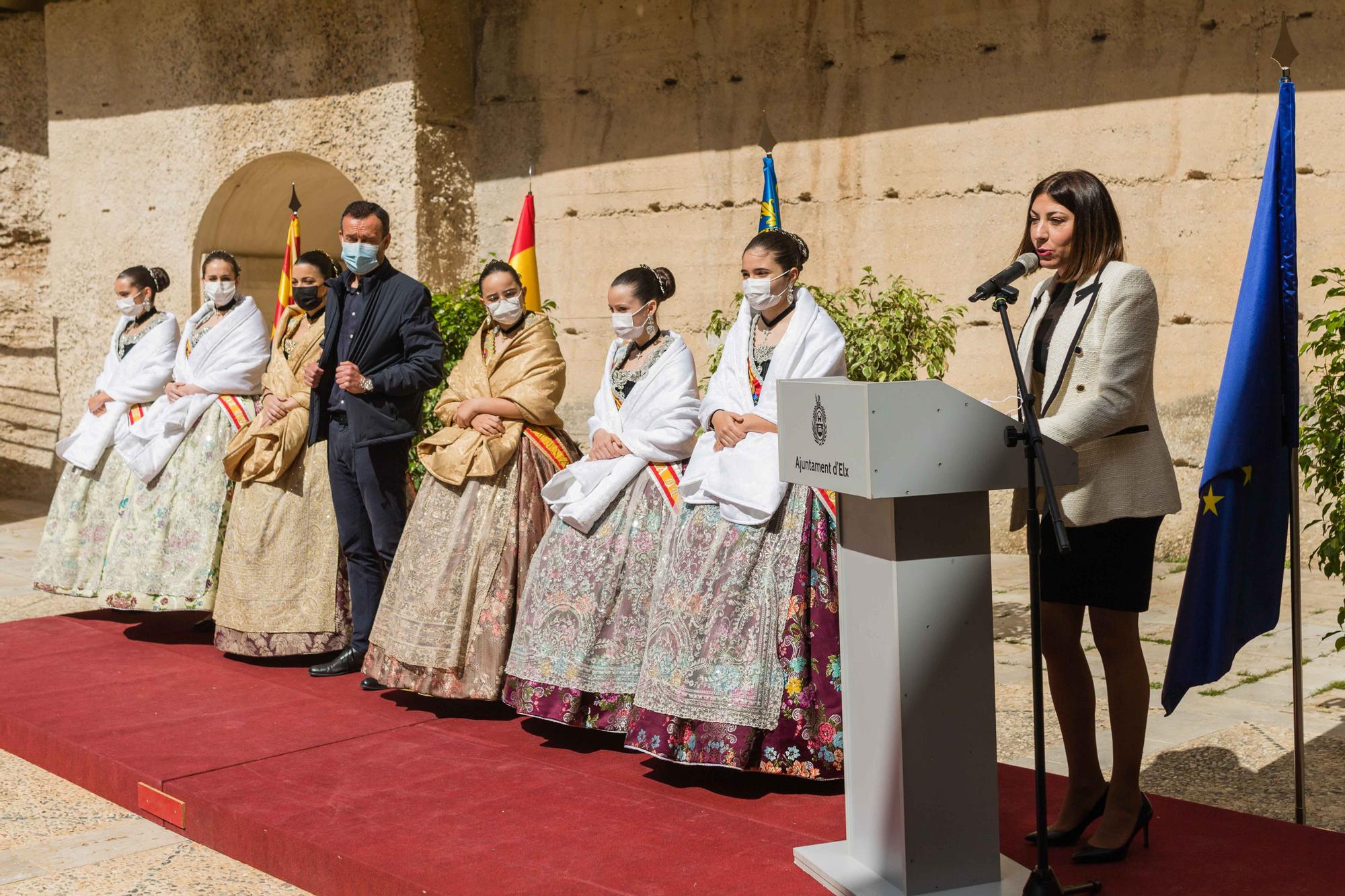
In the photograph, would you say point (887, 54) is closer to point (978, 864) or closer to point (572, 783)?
point (572, 783)

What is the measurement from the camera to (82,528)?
19.9 feet

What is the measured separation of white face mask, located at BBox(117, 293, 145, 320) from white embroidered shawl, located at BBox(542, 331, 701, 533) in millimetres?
2845

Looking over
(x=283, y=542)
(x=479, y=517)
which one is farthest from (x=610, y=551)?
(x=283, y=542)

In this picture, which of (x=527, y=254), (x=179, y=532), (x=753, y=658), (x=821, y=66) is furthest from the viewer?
(x=821, y=66)

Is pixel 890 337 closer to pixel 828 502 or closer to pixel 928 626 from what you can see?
pixel 828 502

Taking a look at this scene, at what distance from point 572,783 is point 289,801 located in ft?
2.44

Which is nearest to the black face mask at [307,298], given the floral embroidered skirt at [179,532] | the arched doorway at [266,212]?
the floral embroidered skirt at [179,532]

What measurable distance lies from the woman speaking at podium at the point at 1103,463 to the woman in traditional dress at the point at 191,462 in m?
3.69

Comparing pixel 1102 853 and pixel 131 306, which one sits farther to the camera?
pixel 131 306

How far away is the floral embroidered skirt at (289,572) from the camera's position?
5.21 meters

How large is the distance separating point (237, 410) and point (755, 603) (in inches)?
115

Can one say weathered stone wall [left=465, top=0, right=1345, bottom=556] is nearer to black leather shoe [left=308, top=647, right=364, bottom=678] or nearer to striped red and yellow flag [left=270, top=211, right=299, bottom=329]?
striped red and yellow flag [left=270, top=211, right=299, bottom=329]

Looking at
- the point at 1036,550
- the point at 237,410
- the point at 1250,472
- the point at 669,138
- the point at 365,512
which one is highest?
the point at 669,138

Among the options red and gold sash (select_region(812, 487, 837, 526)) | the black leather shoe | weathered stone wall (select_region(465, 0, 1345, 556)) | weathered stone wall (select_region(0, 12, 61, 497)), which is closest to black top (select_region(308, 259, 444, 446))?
the black leather shoe
